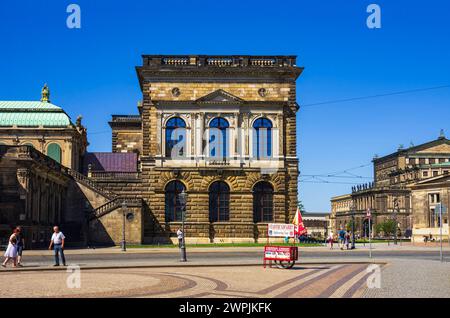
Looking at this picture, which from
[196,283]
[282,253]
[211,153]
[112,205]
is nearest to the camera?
[196,283]

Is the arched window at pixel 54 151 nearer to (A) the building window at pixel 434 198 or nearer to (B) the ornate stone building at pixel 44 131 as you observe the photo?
(B) the ornate stone building at pixel 44 131

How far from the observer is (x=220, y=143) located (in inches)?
2317

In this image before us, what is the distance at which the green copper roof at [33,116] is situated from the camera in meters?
64.1

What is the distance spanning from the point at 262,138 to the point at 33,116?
23.1 meters

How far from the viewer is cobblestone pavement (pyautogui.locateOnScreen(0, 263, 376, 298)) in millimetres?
16594

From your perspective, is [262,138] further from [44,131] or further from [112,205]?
[44,131]

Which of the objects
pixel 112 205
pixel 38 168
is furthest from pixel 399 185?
pixel 38 168

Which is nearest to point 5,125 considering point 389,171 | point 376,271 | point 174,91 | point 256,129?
A: point 174,91

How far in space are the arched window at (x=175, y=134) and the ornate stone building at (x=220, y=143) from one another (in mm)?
88

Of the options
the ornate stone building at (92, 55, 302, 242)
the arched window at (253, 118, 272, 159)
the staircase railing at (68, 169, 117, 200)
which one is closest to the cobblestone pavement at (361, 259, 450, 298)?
the ornate stone building at (92, 55, 302, 242)

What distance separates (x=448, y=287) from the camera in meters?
18.5

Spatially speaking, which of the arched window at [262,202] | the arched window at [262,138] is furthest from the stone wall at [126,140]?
the arched window at [262,202]

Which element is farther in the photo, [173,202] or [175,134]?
[175,134]

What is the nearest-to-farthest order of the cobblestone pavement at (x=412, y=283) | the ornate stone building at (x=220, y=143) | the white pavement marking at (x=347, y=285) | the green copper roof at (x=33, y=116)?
the white pavement marking at (x=347, y=285)
the cobblestone pavement at (x=412, y=283)
the ornate stone building at (x=220, y=143)
the green copper roof at (x=33, y=116)
